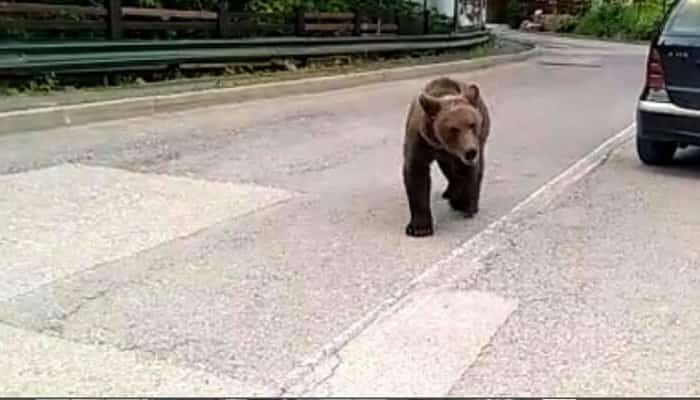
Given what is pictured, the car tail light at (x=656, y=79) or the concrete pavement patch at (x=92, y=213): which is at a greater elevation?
the car tail light at (x=656, y=79)

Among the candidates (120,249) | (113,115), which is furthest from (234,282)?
(113,115)

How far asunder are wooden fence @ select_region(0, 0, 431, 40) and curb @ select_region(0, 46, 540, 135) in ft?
5.94

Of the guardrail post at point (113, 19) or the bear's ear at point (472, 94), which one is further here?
the guardrail post at point (113, 19)

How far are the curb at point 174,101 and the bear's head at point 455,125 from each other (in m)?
5.22

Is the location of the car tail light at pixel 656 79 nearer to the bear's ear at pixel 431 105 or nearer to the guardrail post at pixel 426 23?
the bear's ear at pixel 431 105

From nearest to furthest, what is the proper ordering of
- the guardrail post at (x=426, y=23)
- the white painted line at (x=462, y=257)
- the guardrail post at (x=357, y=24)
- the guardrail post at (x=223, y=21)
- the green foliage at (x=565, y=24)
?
the white painted line at (x=462, y=257), the guardrail post at (x=223, y=21), the guardrail post at (x=357, y=24), the guardrail post at (x=426, y=23), the green foliage at (x=565, y=24)

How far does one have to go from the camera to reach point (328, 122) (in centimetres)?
1104

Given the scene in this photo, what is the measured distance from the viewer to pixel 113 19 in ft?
41.8

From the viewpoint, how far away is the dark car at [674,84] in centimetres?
811

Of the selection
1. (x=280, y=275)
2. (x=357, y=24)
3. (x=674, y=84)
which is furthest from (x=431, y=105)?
(x=357, y=24)

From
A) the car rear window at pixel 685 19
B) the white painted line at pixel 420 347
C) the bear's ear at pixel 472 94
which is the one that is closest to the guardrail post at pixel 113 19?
the car rear window at pixel 685 19

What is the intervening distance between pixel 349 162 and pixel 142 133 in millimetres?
2498

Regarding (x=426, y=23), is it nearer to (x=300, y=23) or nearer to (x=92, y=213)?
(x=300, y=23)

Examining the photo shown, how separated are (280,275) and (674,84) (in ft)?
15.8
